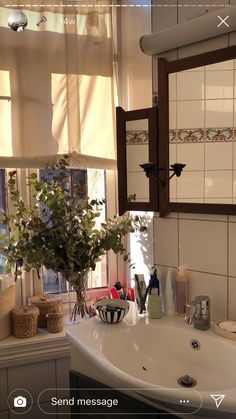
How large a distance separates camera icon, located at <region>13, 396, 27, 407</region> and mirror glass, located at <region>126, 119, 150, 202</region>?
37.0 inches

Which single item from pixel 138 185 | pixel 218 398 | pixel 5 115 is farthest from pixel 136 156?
pixel 218 398

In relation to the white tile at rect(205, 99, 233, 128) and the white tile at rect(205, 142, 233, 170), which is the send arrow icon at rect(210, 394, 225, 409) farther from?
the white tile at rect(205, 99, 233, 128)

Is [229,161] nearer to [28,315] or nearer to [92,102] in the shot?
[92,102]

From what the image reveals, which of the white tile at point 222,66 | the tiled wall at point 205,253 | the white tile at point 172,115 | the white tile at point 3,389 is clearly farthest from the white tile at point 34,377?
the white tile at point 222,66

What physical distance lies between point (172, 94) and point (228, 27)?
11.6 inches

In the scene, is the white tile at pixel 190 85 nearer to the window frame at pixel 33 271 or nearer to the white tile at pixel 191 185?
the white tile at pixel 191 185

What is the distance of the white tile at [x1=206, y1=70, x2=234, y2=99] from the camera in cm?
125

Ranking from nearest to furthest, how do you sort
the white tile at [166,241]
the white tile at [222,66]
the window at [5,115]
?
the white tile at [222,66] → the white tile at [166,241] → the window at [5,115]

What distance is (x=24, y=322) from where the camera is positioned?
4.98 feet

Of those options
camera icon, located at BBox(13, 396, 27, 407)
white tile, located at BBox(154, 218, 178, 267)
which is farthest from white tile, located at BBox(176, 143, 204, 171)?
camera icon, located at BBox(13, 396, 27, 407)

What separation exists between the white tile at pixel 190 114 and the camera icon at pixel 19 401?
4.15ft

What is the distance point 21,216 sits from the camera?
151cm

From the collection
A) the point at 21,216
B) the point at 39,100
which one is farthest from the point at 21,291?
the point at 39,100

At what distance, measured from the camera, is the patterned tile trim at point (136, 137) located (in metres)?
1.51
